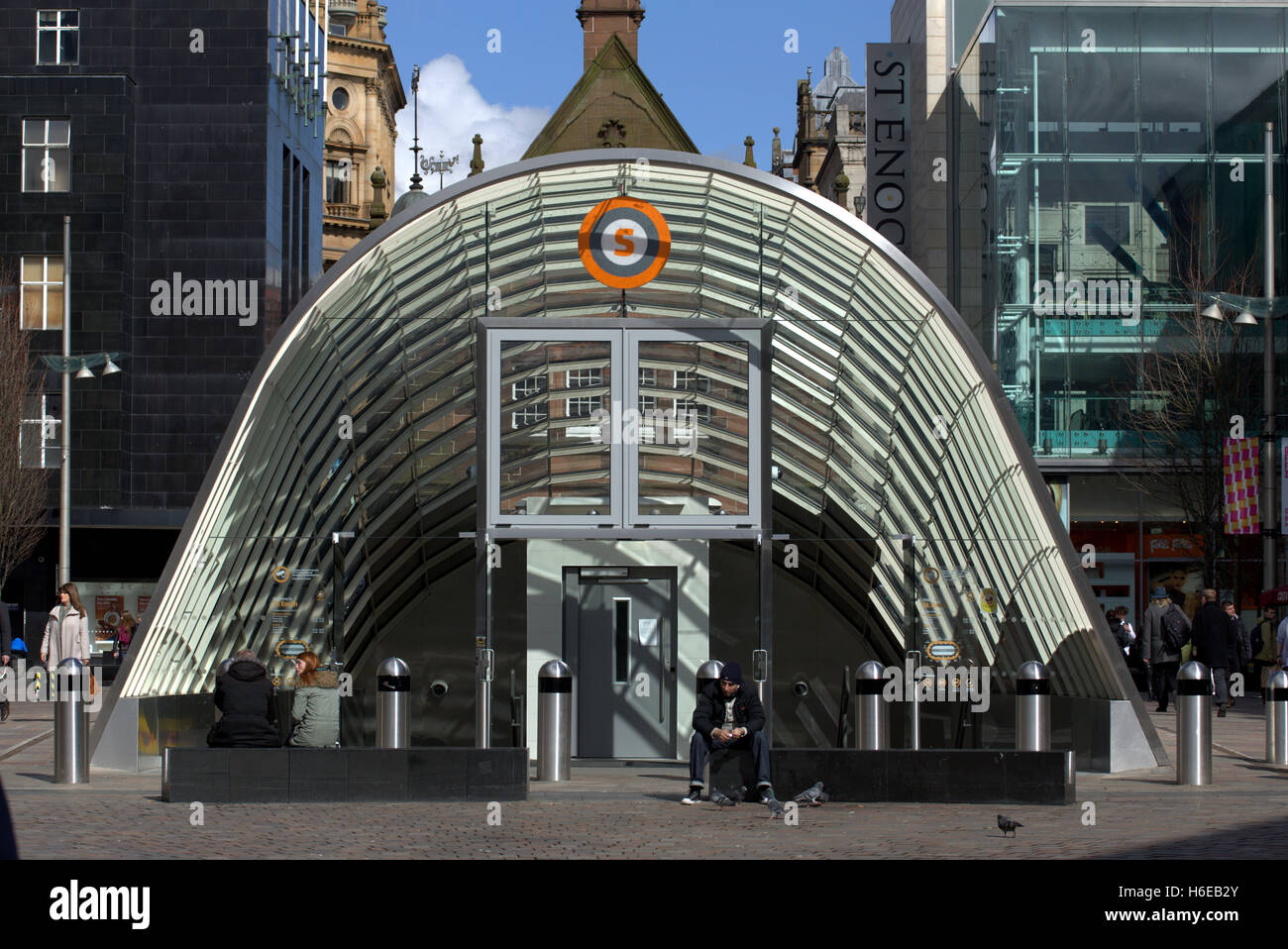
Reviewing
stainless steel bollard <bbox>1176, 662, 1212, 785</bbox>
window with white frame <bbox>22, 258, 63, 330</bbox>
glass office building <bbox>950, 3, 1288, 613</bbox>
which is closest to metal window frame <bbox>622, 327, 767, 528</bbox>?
stainless steel bollard <bbox>1176, 662, 1212, 785</bbox>

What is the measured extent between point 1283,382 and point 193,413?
27.6m

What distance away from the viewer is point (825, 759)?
49.8 ft

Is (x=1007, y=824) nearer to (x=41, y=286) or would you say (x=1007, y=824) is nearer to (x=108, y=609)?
(x=108, y=609)

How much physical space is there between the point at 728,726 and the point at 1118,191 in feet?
85.5

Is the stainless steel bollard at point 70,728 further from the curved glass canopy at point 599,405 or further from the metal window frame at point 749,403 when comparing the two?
the metal window frame at point 749,403

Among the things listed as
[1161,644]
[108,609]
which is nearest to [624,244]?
[1161,644]

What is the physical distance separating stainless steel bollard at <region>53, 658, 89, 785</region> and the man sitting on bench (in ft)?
20.2

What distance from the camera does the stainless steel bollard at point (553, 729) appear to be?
1791 centimetres

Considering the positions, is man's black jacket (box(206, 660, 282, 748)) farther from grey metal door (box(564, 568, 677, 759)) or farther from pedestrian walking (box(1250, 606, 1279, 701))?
pedestrian walking (box(1250, 606, 1279, 701))

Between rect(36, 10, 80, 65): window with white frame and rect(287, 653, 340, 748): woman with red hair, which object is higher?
rect(36, 10, 80, 65): window with white frame

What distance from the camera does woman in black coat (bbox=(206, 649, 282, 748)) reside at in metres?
15.8

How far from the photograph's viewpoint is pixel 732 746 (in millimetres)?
15391

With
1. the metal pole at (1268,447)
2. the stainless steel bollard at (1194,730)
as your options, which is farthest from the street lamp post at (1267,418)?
the stainless steel bollard at (1194,730)

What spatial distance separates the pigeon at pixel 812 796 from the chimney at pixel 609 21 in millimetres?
61025
